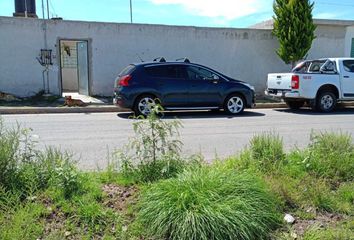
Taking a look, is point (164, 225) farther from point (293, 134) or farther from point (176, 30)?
point (176, 30)

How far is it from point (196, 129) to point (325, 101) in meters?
6.30

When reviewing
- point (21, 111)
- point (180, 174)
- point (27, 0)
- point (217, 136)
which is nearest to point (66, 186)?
point (180, 174)

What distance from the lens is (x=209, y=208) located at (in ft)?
10.9

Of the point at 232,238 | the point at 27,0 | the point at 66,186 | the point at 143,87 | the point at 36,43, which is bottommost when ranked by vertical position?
the point at 232,238

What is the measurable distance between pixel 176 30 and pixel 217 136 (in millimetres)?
9752

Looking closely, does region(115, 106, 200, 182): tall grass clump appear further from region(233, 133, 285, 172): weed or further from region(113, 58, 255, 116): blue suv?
region(113, 58, 255, 116): blue suv

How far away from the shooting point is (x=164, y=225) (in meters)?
3.32

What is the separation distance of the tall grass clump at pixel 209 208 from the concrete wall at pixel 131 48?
1368cm

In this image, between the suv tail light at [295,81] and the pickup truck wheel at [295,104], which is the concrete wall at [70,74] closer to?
the pickup truck wheel at [295,104]

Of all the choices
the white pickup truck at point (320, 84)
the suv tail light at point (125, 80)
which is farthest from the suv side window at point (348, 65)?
the suv tail light at point (125, 80)

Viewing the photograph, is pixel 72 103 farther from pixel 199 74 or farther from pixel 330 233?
pixel 330 233

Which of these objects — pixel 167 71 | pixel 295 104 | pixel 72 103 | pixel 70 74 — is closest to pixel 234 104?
pixel 167 71

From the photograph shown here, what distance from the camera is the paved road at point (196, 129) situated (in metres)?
7.36

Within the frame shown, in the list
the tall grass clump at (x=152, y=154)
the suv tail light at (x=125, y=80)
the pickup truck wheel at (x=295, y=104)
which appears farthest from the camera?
the pickup truck wheel at (x=295, y=104)
